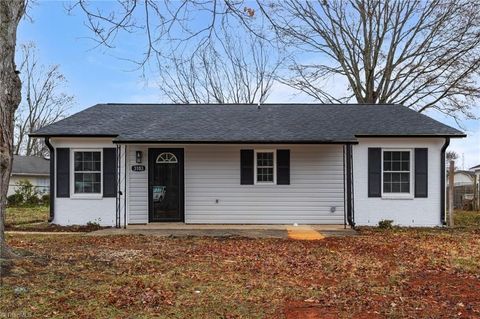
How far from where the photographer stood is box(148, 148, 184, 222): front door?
13008 mm

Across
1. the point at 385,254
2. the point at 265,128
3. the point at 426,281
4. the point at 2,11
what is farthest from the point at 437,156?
the point at 2,11

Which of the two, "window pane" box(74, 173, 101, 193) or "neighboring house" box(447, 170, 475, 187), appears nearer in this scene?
"window pane" box(74, 173, 101, 193)

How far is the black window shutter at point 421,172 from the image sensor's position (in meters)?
12.9

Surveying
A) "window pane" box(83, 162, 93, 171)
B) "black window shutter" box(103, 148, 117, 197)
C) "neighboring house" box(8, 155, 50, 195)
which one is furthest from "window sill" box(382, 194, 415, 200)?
"neighboring house" box(8, 155, 50, 195)

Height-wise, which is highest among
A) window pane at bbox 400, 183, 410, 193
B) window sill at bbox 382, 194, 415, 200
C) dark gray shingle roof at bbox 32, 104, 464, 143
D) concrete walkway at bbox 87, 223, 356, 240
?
dark gray shingle roof at bbox 32, 104, 464, 143

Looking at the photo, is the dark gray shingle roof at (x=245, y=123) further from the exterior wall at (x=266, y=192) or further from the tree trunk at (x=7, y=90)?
the tree trunk at (x=7, y=90)

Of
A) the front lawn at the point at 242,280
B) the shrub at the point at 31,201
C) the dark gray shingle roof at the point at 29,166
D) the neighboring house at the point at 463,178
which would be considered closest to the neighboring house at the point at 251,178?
the front lawn at the point at 242,280

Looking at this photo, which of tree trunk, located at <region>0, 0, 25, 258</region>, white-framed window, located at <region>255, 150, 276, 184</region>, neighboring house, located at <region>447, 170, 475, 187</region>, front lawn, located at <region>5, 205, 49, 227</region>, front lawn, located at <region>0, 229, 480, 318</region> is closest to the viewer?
front lawn, located at <region>0, 229, 480, 318</region>

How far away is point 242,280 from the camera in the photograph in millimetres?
6090

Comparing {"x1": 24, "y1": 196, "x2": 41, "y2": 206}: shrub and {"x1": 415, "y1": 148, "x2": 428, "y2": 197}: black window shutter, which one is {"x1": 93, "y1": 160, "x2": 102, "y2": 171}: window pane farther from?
{"x1": 24, "y1": 196, "x2": 41, "y2": 206}: shrub

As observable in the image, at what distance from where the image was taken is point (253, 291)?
18.1ft

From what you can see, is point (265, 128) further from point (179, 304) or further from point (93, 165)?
point (179, 304)

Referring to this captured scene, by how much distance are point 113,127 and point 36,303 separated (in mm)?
8958

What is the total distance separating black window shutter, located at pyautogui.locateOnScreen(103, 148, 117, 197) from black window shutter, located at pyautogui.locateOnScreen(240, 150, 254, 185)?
3.61 metres
